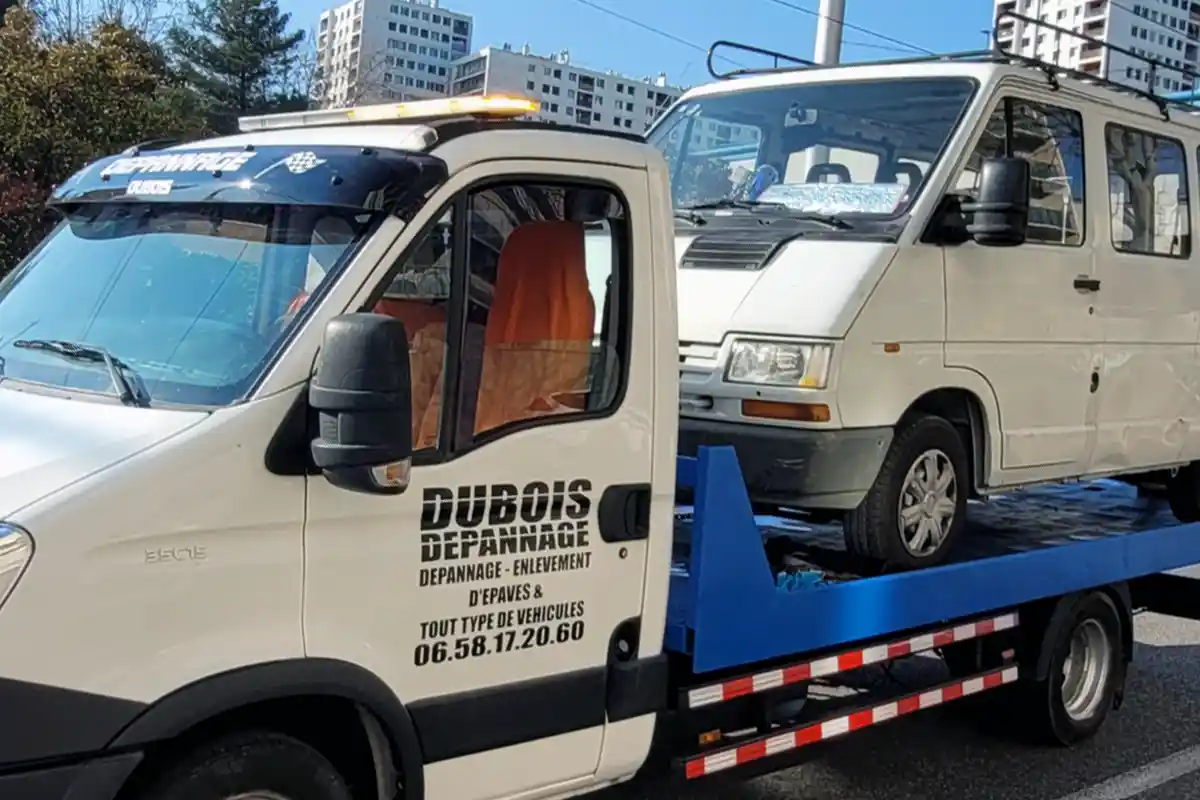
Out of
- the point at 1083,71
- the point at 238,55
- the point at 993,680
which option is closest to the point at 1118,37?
the point at 238,55

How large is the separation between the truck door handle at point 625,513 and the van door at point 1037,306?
77.1 inches

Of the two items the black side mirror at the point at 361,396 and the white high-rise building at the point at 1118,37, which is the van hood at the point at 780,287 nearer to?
the white high-rise building at the point at 1118,37

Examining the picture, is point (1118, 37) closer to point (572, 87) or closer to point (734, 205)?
point (572, 87)

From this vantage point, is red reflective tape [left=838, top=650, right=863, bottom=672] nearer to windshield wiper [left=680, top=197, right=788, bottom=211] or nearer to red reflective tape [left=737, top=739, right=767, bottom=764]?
red reflective tape [left=737, top=739, right=767, bottom=764]

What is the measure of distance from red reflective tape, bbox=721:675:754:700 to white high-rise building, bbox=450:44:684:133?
69.2 inches

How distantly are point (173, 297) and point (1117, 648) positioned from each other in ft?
15.7

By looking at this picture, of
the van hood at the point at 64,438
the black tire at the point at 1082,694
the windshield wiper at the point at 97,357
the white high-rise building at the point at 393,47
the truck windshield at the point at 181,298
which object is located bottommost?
the black tire at the point at 1082,694

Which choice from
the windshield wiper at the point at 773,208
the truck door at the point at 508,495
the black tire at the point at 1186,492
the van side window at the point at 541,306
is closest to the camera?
the truck door at the point at 508,495

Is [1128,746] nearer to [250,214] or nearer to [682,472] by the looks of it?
[682,472]

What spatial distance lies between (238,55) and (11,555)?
105ft

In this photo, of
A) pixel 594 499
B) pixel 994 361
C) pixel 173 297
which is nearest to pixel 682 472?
pixel 594 499

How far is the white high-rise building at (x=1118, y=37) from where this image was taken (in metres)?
6.98

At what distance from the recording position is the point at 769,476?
4.94 metres

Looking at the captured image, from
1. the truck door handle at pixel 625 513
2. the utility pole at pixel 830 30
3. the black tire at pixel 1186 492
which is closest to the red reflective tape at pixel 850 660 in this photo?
the truck door handle at pixel 625 513
